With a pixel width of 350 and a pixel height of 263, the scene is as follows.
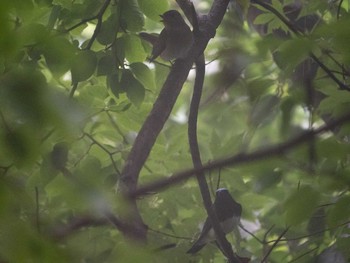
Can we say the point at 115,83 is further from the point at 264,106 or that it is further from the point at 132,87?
the point at 264,106

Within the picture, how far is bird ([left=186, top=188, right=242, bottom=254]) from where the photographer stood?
955 mm

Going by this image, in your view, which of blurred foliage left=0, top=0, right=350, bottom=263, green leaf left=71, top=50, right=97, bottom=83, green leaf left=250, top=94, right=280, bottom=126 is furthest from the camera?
green leaf left=250, top=94, right=280, bottom=126

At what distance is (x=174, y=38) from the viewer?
0.94m

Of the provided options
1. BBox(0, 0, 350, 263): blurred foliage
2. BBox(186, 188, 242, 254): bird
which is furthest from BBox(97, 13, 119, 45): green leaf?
BBox(186, 188, 242, 254): bird

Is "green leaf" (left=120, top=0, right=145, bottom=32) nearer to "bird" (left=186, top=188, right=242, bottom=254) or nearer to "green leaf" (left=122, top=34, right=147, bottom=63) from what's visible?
"green leaf" (left=122, top=34, right=147, bottom=63)

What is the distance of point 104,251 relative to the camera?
1006mm

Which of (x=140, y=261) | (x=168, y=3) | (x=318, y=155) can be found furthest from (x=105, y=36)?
(x=140, y=261)

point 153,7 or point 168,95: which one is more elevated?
point 153,7

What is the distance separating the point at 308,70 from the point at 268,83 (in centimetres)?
12

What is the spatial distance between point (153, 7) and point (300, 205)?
0.40 meters

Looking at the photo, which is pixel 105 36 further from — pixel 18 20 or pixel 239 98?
pixel 239 98

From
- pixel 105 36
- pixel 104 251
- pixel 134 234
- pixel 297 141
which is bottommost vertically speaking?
pixel 104 251

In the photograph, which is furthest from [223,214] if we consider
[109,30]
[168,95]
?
[109,30]

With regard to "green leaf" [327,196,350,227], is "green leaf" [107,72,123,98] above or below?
above
